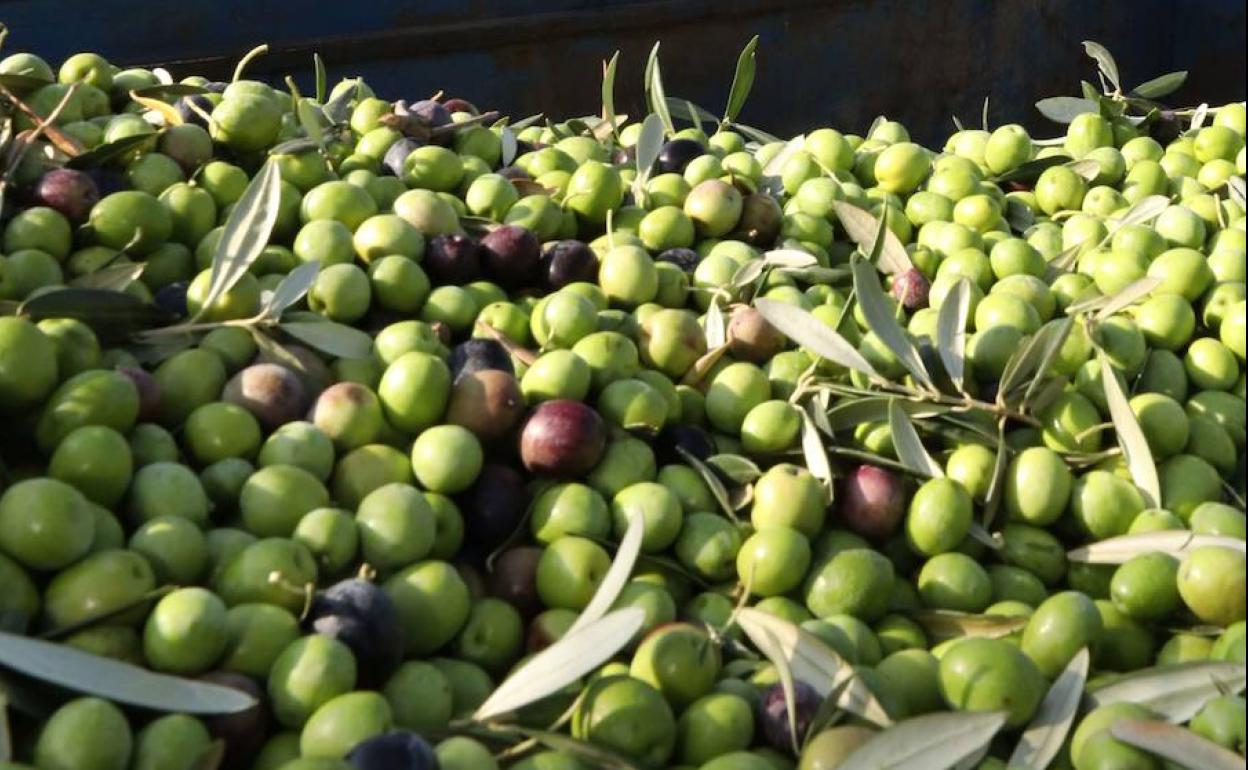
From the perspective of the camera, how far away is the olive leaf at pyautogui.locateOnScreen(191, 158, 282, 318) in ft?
6.33

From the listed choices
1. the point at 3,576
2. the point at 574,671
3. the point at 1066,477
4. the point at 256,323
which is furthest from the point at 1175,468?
the point at 3,576

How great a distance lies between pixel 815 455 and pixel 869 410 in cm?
12

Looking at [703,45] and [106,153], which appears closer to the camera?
[106,153]

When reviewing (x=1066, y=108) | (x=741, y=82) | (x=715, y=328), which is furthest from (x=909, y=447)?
(x=1066, y=108)

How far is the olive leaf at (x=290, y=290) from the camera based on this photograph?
1.91 m

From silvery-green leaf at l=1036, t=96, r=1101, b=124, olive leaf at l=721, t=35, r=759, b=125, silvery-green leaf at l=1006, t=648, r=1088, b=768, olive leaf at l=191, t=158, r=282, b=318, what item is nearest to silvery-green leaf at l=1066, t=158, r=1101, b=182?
silvery-green leaf at l=1036, t=96, r=1101, b=124

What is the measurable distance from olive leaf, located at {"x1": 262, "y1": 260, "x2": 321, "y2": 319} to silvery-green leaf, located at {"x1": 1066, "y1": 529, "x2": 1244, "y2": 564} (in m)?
1.03

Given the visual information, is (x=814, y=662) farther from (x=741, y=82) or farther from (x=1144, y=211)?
(x=741, y=82)

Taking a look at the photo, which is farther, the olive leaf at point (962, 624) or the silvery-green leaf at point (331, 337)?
the silvery-green leaf at point (331, 337)

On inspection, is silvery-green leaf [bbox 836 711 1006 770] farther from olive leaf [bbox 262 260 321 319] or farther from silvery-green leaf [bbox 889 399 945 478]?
olive leaf [bbox 262 260 321 319]

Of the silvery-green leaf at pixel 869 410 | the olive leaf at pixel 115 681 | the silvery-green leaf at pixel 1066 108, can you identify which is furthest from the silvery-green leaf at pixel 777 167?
the olive leaf at pixel 115 681

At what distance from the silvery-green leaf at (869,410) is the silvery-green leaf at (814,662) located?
39 centimetres

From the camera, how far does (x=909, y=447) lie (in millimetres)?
1842

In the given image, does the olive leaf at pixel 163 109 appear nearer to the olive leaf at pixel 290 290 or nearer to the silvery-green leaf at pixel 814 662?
the olive leaf at pixel 290 290
